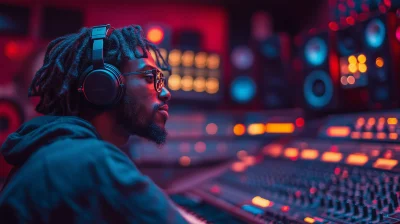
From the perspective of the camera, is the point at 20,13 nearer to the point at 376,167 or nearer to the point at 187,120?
the point at 187,120

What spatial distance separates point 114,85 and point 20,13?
131 inches

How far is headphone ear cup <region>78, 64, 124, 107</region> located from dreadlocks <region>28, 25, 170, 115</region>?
1.6 inches

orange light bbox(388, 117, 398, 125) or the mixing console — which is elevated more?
orange light bbox(388, 117, 398, 125)

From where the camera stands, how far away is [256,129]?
2.32m

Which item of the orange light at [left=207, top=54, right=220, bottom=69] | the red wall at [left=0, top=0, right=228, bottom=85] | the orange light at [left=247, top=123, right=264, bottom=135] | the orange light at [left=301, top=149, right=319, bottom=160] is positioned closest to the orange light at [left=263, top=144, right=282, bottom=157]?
the orange light at [left=301, top=149, right=319, bottom=160]

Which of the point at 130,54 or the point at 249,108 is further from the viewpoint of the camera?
the point at 249,108

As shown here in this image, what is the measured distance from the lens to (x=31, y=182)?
1.87 ft

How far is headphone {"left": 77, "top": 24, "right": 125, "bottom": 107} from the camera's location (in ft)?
2.52

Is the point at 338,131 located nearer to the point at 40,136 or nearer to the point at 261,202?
the point at 261,202

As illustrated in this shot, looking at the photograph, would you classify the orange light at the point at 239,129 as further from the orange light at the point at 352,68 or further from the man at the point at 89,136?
the man at the point at 89,136

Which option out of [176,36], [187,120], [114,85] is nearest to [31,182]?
[114,85]

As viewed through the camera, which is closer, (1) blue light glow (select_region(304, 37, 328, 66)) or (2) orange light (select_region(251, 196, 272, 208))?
(2) orange light (select_region(251, 196, 272, 208))

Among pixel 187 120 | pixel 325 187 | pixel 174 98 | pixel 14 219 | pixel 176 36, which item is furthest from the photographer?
pixel 176 36

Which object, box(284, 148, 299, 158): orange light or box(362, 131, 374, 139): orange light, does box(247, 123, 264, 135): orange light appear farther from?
box(362, 131, 374, 139): orange light
